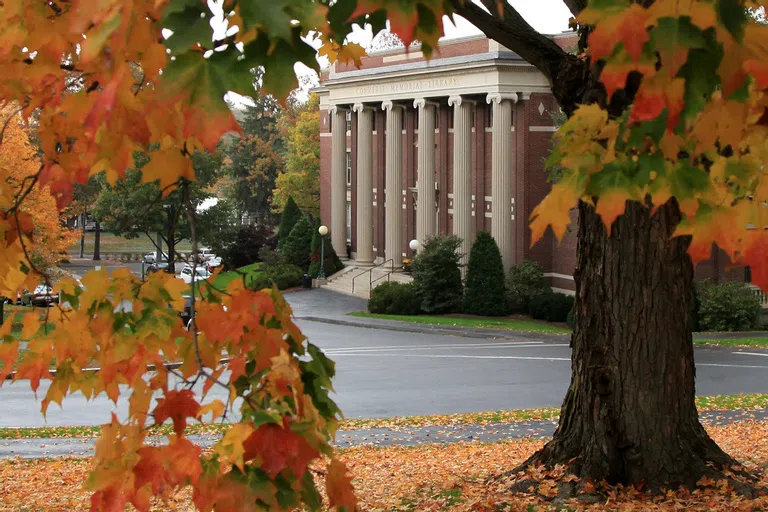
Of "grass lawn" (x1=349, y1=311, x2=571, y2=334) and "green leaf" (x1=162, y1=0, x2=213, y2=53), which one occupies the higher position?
"green leaf" (x1=162, y1=0, x2=213, y2=53)

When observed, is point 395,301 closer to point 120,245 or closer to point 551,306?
point 551,306

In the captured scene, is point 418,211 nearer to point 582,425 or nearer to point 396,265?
point 396,265

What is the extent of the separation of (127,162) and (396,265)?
159 ft

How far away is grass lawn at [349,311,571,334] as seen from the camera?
1574 inches

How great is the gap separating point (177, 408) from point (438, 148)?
1871 inches

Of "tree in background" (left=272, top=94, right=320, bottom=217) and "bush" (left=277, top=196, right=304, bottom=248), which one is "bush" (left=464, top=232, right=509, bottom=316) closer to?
"bush" (left=277, top=196, right=304, bottom=248)

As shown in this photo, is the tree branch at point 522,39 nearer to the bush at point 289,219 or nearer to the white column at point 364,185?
the white column at point 364,185

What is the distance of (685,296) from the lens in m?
8.55

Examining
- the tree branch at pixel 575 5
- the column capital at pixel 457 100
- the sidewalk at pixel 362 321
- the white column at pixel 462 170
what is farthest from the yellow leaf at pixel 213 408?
the column capital at pixel 457 100

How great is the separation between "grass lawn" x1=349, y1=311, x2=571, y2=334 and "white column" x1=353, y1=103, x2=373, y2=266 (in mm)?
11290

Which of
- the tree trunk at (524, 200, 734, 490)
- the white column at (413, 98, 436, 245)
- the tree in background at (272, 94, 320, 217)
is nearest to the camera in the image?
the tree trunk at (524, 200, 734, 490)

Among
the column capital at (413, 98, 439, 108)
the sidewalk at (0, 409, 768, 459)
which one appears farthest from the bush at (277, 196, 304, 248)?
the sidewalk at (0, 409, 768, 459)

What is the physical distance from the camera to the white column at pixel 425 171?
159ft

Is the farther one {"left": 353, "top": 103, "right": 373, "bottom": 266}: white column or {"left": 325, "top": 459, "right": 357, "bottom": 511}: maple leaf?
{"left": 353, "top": 103, "right": 373, "bottom": 266}: white column
